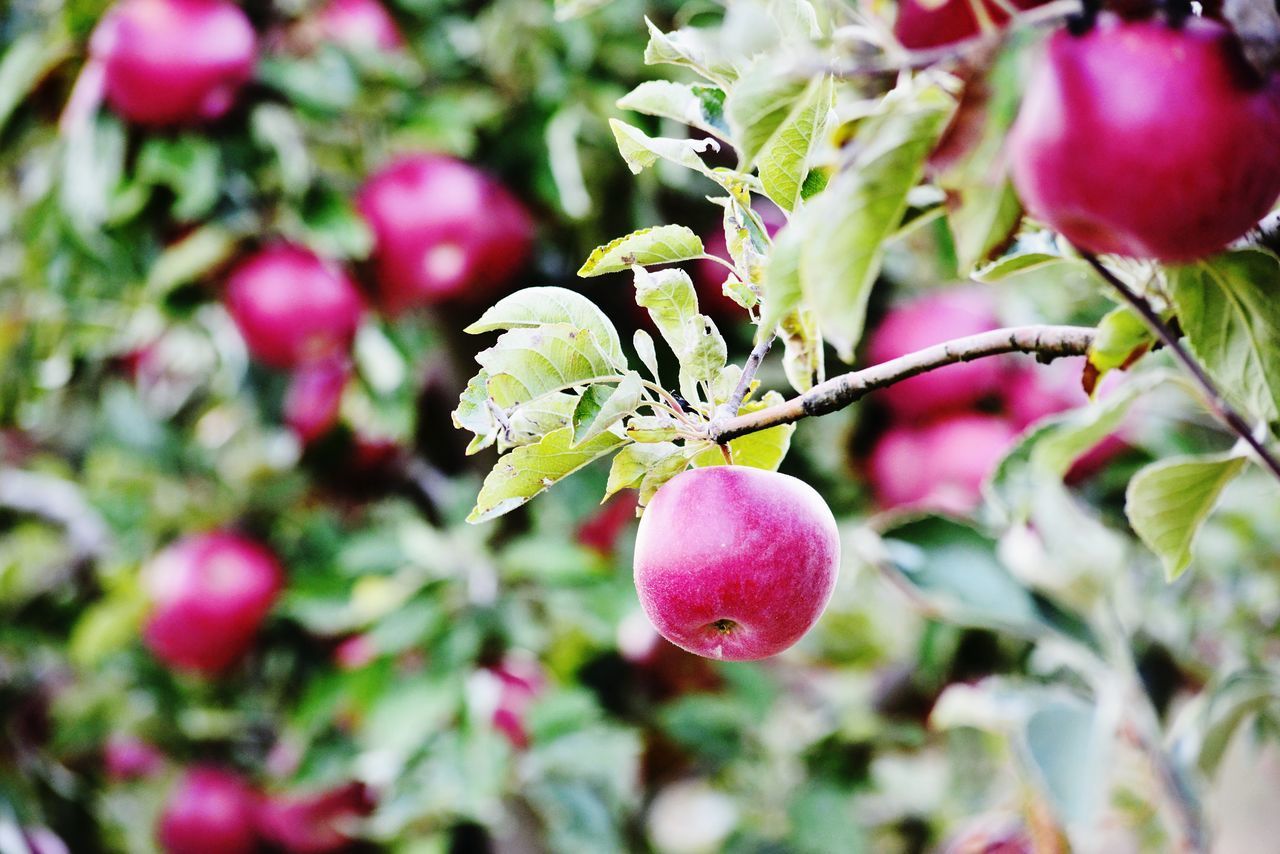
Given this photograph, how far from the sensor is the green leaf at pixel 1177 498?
1.36 feet

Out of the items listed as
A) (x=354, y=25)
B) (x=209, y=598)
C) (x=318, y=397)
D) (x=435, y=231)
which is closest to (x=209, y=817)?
(x=209, y=598)

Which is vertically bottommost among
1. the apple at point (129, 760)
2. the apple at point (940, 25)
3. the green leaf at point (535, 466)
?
the apple at point (129, 760)

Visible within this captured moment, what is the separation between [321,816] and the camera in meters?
1.06

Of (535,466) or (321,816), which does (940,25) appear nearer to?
(535,466)

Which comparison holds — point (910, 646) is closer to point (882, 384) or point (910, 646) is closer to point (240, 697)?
point (240, 697)

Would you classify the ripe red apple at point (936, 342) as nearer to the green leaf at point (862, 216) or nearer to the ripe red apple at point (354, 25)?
the ripe red apple at point (354, 25)

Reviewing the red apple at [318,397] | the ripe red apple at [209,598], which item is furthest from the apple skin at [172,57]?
the ripe red apple at [209,598]

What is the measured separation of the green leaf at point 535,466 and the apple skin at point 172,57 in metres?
0.70

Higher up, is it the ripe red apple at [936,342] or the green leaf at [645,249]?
the green leaf at [645,249]

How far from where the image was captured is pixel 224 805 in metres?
1.11

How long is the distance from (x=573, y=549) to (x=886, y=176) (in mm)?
684

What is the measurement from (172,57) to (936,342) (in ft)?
2.21

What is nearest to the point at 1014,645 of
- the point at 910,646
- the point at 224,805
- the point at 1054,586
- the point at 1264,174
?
the point at 910,646

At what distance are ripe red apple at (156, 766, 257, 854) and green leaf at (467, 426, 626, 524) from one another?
0.88 m
